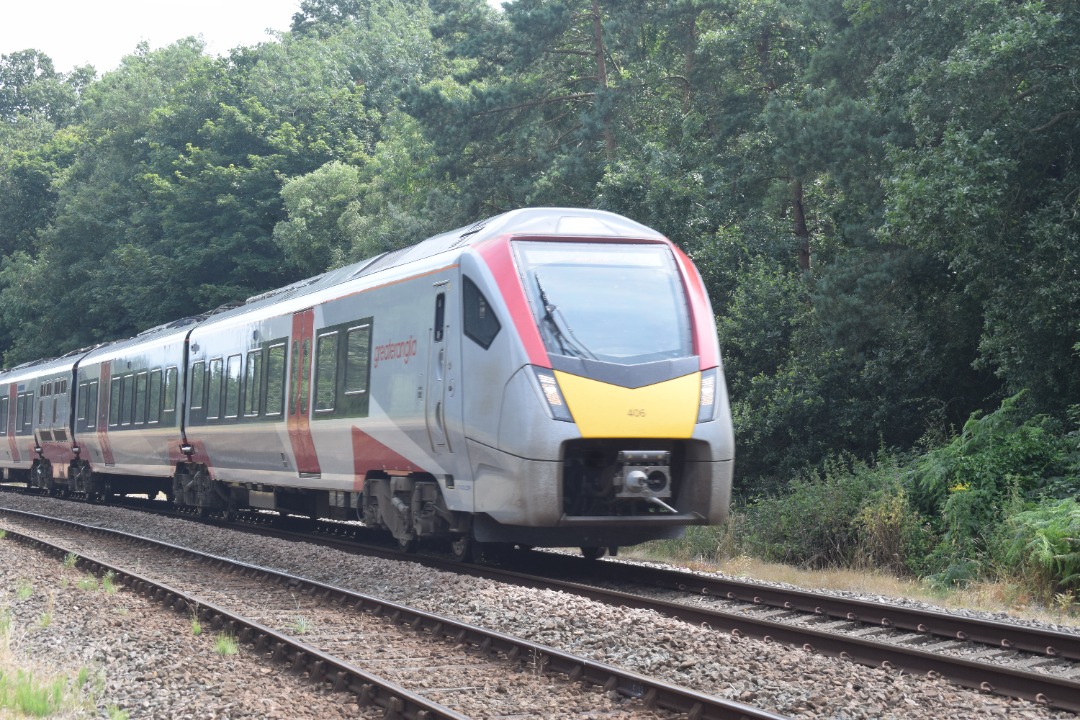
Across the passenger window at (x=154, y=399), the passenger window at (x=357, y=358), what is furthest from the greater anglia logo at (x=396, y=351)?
the passenger window at (x=154, y=399)

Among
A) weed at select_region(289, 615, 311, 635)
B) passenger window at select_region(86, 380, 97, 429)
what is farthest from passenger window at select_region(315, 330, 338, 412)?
passenger window at select_region(86, 380, 97, 429)

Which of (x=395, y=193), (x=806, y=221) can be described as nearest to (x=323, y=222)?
(x=395, y=193)

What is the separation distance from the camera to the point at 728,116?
1227 inches

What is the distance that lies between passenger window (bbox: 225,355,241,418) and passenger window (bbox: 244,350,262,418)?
374 millimetres

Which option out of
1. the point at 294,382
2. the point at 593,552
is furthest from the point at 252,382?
A: the point at 593,552

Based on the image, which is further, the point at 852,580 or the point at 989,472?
the point at 989,472

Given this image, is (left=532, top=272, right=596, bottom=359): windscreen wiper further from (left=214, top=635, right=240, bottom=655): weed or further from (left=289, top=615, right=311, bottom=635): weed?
(left=214, top=635, right=240, bottom=655): weed

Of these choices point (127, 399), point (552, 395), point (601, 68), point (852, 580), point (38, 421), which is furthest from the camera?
point (601, 68)

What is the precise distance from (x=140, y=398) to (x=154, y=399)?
3.40 ft

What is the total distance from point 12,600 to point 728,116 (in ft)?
75.8

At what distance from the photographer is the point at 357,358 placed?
46.4 feet

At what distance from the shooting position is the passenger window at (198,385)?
1981 centimetres

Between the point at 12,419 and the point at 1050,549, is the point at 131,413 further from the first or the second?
the point at 1050,549

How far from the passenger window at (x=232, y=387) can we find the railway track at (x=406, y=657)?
204 inches
